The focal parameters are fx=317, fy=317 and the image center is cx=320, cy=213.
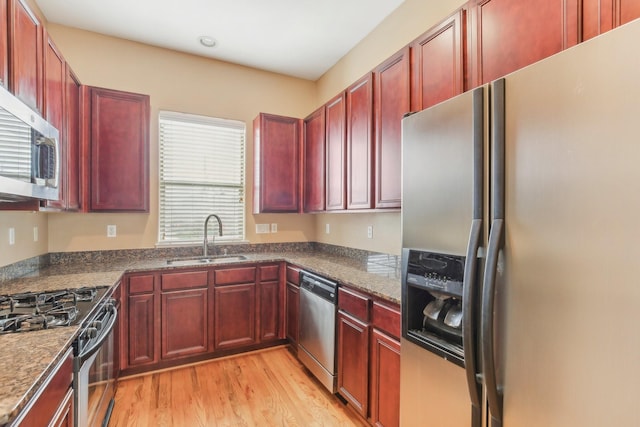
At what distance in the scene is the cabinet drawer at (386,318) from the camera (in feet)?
5.63

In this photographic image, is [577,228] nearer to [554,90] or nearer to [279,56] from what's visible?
[554,90]

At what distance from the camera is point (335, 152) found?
2.94 m

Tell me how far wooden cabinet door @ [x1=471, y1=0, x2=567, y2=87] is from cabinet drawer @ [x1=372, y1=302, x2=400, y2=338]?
4.19ft

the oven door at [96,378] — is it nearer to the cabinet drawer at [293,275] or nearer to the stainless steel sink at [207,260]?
the stainless steel sink at [207,260]

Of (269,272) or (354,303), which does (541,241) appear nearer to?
(354,303)

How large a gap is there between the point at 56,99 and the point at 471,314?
2.77m

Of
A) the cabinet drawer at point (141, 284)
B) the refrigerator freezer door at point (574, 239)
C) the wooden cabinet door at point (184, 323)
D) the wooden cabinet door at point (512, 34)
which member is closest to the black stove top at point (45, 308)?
the cabinet drawer at point (141, 284)

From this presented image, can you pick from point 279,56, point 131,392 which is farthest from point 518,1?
point 131,392

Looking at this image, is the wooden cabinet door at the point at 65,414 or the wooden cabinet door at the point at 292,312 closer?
the wooden cabinet door at the point at 65,414

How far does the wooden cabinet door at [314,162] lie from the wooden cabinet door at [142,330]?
1725 millimetres

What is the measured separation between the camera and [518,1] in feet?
4.72

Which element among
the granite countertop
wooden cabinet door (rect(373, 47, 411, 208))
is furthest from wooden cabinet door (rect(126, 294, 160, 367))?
wooden cabinet door (rect(373, 47, 411, 208))

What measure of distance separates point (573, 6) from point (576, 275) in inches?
41.6

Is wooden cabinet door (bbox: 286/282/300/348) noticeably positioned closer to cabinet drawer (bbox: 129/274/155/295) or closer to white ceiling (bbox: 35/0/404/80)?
cabinet drawer (bbox: 129/274/155/295)
